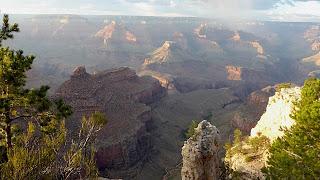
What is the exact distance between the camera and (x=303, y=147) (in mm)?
35406

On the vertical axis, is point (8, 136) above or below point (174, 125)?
above

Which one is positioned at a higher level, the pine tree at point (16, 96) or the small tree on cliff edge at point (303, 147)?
the pine tree at point (16, 96)

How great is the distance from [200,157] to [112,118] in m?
82.6

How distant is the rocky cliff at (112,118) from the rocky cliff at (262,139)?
52.9m

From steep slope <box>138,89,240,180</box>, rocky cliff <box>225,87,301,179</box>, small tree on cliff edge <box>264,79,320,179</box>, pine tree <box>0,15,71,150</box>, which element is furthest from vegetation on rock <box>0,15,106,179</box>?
steep slope <box>138,89,240,180</box>

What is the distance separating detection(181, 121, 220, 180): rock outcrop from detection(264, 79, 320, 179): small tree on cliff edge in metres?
5.24

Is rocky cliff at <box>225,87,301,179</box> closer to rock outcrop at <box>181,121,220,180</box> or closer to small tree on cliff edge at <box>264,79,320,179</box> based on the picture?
rock outcrop at <box>181,121,220,180</box>

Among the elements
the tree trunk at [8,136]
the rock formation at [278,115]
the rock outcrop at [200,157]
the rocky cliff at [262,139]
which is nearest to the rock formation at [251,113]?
the rocky cliff at [262,139]

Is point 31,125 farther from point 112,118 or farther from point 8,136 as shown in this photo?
point 112,118

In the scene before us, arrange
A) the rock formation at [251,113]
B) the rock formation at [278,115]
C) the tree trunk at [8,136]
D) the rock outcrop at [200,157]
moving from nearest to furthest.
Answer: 1. the tree trunk at [8,136]
2. the rock outcrop at [200,157]
3. the rock formation at [278,115]
4. the rock formation at [251,113]

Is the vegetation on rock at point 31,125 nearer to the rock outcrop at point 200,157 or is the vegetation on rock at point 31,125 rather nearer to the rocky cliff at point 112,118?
the rock outcrop at point 200,157

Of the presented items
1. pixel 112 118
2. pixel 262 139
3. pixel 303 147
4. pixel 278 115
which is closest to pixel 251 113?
pixel 112 118

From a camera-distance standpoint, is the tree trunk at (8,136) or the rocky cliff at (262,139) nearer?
the tree trunk at (8,136)

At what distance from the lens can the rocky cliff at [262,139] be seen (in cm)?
4916
